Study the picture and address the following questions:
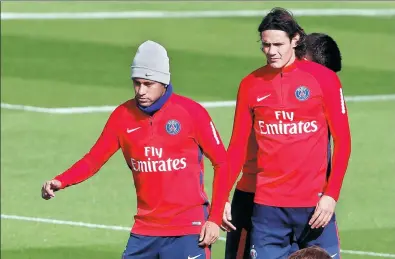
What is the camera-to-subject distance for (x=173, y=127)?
9.33m

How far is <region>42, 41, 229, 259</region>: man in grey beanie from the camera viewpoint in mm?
9250

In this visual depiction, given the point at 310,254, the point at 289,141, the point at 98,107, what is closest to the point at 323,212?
the point at 289,141

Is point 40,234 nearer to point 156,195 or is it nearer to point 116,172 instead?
point 116,172

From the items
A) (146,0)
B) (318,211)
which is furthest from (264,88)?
(146,0)

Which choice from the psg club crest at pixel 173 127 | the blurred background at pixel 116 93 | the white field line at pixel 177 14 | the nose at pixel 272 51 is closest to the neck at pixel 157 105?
the psg club crest at pixel 173 127

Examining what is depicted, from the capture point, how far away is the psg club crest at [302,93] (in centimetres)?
961

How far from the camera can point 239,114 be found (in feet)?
31.8

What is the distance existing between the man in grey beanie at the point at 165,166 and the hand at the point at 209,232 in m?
0.03

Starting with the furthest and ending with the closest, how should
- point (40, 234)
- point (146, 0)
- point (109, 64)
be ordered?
point (146, 0)
point (109, 64)
point (40, 234)

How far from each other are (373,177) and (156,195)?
6970mm

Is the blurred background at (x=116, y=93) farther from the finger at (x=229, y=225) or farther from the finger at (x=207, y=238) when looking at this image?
the finger at (x=207, y=238)

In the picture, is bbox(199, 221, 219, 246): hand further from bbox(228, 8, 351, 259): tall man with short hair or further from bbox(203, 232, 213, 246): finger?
bbox(228, 8, 351, 259): tall man with short hair

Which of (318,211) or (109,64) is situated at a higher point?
(109,64)

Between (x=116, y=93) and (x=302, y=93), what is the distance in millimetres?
10809
